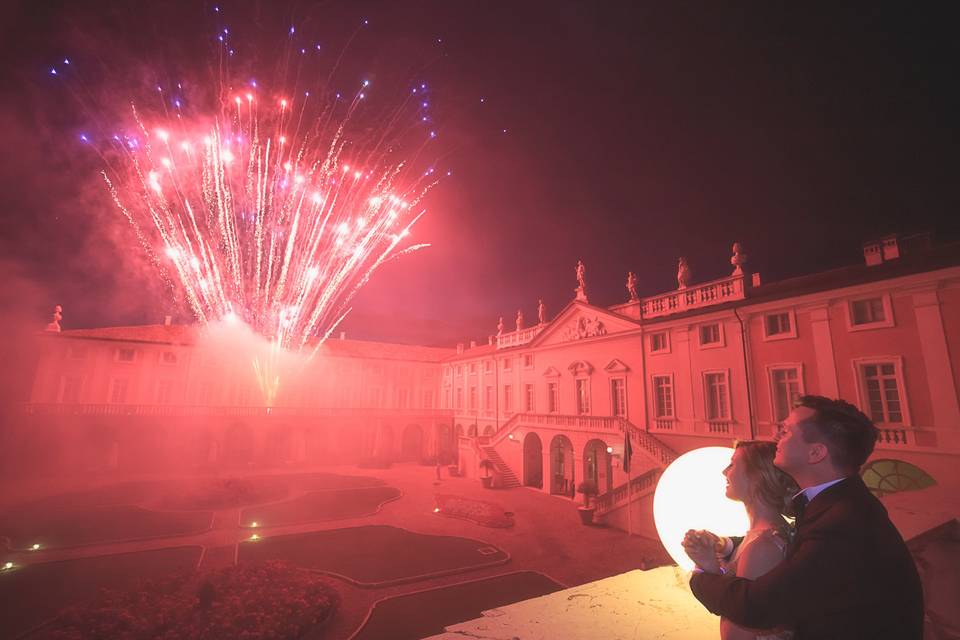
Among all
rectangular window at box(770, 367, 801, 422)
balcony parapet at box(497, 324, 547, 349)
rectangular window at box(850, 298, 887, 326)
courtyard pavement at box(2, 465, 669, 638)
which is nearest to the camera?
courtyard pavement at box(2, 465, 669, 638)

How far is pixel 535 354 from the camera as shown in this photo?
32.6m

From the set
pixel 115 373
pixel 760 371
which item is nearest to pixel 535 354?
pixel 760 371

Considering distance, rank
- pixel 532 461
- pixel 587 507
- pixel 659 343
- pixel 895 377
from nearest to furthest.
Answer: pixel 895 377
pixel 587 507
pixel 659 343
pixel 532 461

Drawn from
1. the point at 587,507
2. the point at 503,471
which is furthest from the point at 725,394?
the point at 503,471

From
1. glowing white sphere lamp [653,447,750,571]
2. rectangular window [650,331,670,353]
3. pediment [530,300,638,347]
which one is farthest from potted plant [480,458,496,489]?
glowing white sphere lamp [653,447,750,571]

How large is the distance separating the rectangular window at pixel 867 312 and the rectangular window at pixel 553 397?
1706cm

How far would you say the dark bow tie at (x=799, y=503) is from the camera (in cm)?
217

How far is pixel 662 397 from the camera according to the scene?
74.5 ft

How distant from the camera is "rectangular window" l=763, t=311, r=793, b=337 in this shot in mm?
18094

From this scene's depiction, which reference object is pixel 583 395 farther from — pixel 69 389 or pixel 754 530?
pixel 69 389

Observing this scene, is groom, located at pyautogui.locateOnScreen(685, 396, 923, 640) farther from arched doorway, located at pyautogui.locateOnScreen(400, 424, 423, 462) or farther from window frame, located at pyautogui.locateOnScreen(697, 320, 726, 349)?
arched doorway, located at pyautogui.locateOnScreen(400, 424, 423, 462)

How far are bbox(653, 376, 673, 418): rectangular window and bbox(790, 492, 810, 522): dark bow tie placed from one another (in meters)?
21.5

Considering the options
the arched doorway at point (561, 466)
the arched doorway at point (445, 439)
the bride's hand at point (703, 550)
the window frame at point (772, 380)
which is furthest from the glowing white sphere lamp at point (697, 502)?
the arched doorway at point (445, 439)

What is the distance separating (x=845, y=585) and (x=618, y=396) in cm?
2483
